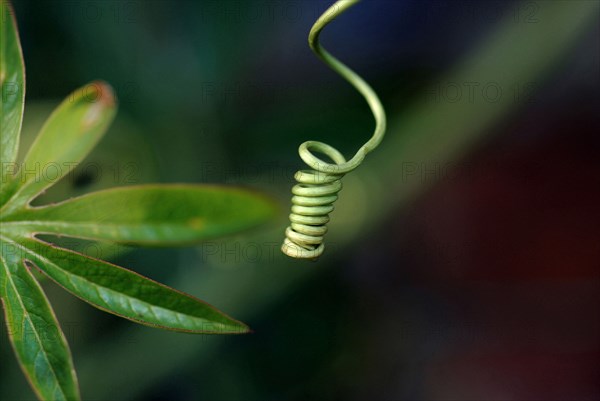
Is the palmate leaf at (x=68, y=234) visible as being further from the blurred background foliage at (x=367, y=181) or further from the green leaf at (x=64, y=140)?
the blurred background foliage at (x=367, y=181)

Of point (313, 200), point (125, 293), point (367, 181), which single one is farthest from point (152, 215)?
point (367, 181)

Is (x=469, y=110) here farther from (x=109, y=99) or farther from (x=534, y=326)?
(x=109, y=99)

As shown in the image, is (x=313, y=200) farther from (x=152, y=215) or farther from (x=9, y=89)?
(x=9, y=89)

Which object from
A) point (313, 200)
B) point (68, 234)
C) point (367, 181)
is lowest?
point (68, 234)

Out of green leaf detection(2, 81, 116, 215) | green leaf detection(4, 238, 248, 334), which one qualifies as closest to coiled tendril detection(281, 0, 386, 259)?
green leaf detection(4, 238, 248, 334)

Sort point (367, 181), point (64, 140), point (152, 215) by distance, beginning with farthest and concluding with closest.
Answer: point (367, 181) < point (64, 140) < point (152, 215)

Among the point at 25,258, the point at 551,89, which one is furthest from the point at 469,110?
the point at 25,258
